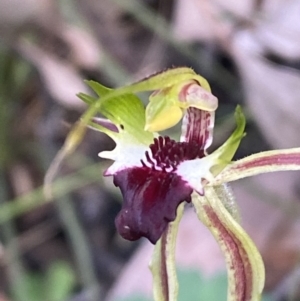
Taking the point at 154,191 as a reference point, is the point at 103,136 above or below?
below

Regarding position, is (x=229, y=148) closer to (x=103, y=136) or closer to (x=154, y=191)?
(x=154, y=191)

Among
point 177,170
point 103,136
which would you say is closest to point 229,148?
point 177,170

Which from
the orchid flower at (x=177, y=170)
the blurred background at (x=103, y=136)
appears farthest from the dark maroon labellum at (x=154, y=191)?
the blurred background at (x=103, y=136)

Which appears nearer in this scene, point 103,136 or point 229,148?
point 229,148

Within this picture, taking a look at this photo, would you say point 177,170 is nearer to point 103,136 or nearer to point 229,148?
point 229,148

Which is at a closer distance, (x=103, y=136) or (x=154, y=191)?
(x=154, y=191)

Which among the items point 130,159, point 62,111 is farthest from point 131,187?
point 62,111

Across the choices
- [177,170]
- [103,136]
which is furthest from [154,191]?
[103,136]

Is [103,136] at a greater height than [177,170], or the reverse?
[177,170]
